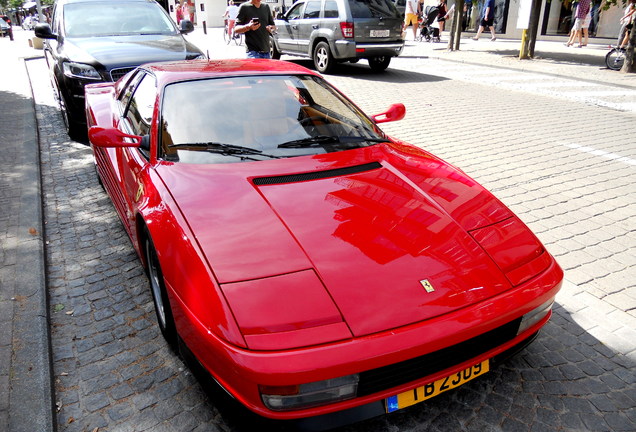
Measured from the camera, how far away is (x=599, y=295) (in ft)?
10.8

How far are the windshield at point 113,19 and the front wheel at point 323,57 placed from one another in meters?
5.45

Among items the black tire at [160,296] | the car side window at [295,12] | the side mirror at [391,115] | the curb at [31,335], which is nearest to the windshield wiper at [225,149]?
the black tire at [160,296]

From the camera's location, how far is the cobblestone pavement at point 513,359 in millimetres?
2326

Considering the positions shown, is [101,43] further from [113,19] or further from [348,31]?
[348,31]

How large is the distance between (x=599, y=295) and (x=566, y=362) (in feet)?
2.81

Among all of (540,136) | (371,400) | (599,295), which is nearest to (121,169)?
(371,400)

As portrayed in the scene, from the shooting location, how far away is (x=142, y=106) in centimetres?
351

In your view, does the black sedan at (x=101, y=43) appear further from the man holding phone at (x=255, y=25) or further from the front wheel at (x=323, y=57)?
the front wheel at (x=323, y=57)

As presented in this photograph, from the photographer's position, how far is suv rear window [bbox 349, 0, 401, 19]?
11.9m

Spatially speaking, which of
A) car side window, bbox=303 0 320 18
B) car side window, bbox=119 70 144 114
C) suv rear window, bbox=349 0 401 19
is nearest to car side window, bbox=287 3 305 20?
car side window, bbox=303 0 320 18

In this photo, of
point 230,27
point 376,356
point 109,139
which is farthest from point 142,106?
point 230,27

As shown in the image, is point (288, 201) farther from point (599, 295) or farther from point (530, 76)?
point (530, 76)

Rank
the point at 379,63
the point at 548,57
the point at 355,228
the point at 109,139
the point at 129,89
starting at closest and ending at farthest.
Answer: the point at 355,228
the point at 109,139
the point at 129,89
the point at 379,63
the point at 548,57

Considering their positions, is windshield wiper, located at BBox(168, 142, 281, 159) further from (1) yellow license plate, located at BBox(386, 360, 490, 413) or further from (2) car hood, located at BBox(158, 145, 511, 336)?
(1) yellow license plate, located at BBox(386, 360, 490, 413)
